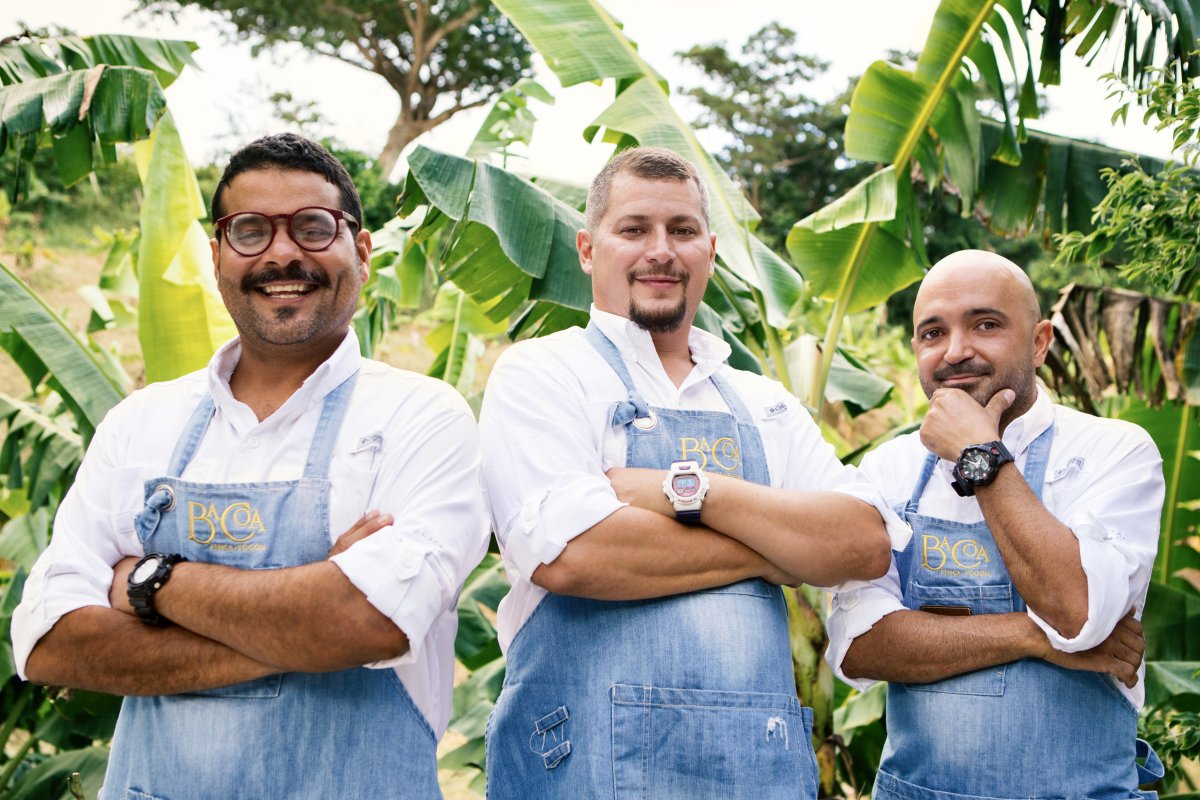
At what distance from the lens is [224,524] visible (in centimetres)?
240

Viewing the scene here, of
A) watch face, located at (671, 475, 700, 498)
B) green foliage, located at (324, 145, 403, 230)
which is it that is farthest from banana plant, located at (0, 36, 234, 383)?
green foliage, located at (324, 145, 403, 230)

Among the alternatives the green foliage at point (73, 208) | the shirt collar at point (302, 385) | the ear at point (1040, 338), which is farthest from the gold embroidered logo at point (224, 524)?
the green foliage at point (73, 208)

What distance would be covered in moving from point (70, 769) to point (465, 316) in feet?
10.4

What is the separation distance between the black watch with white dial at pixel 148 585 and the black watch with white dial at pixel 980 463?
6.25ft

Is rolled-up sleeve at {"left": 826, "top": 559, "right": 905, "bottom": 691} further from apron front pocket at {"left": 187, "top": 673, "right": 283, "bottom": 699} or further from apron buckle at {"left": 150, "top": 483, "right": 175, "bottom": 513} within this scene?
apron buckle at {"left": 150, "top": 483, "right": 175, "bottom": 513}

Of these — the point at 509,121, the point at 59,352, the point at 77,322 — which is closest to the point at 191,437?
the point at 59,352

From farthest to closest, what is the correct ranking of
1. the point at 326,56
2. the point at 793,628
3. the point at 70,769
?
the point at 326,56
the point at 70,769
the point at 793,628

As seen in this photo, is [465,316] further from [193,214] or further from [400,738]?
[400,738]

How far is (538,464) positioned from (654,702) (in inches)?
23.8

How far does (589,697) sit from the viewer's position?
8.16ft

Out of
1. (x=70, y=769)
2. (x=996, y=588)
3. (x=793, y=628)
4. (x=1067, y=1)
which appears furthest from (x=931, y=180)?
(x=70, y=769)

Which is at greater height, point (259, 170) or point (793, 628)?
point (259, 170)

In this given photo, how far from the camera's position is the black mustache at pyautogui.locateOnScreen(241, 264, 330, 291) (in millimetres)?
2604

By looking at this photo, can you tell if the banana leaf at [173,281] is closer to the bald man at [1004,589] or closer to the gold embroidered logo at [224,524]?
the gold embroidered logo at [224,524]
